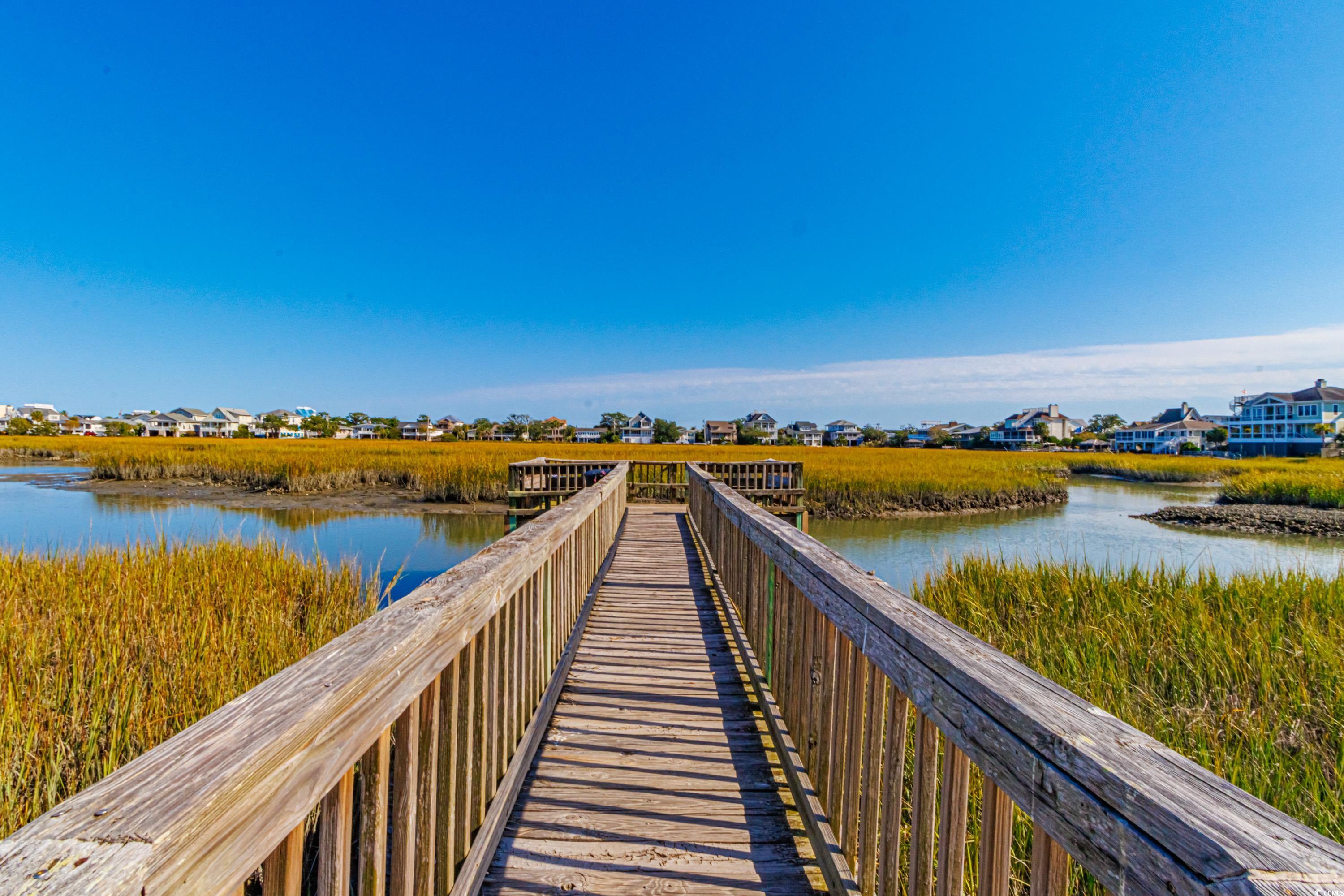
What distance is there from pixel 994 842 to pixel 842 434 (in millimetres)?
117241

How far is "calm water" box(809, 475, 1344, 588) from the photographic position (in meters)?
12.1

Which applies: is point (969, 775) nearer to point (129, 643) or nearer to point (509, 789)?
point (509, 789)

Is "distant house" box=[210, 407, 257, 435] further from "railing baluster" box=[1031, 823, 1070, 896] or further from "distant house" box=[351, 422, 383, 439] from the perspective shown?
"railing baluster" box=[1031, 823, 1070, 896]

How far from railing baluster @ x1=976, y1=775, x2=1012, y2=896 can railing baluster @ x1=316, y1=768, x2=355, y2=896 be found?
1.31 metres

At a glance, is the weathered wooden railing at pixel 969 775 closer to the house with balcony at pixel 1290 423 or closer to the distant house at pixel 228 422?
the house with balcony at pixel 1290 423

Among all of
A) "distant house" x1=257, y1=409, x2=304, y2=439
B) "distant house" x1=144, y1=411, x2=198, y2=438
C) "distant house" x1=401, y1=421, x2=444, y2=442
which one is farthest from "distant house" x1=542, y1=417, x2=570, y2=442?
"distant house" x1=144, y1=411, x2=198, y2=438

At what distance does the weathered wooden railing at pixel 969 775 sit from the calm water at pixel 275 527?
28.1 feet

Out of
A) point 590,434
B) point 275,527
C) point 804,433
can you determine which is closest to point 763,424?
point 804,433

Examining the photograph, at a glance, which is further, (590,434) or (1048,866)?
(590,434)

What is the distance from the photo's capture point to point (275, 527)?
14883 mm

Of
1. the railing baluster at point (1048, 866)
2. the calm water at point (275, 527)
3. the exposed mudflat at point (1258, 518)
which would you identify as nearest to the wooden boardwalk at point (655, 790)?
the railing baluster at point (1048, 866)

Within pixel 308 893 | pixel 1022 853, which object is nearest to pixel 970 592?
pixel 1022 853

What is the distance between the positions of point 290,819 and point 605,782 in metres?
1.89

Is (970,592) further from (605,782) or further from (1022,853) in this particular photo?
(605,782)
